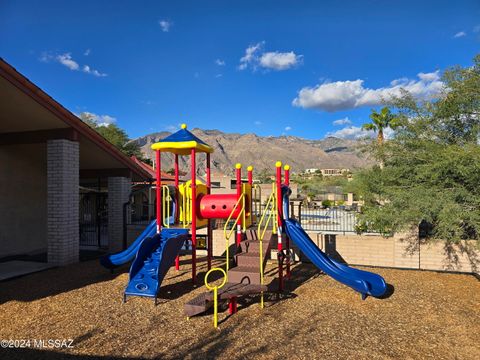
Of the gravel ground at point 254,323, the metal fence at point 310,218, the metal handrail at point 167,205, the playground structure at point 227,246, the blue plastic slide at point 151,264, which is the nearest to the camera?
the gravel ground at point 254,323

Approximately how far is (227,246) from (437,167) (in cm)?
613

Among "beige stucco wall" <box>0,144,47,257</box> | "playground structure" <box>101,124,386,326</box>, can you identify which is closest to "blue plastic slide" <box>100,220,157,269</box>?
"playground structure" <box>101,124,386,326</box>

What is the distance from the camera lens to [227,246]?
5930 millimetres

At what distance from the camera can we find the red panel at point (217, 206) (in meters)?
7.86

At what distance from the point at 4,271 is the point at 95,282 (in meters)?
2.76

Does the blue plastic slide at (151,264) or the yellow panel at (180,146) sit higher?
the yellow panel at (180,146)

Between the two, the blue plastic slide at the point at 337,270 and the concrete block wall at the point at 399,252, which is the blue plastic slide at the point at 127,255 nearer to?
the blue plastic slide at the point at 337,270

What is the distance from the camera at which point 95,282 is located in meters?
7.73

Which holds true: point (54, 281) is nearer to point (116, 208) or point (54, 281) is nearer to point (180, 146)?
point (180, 146)

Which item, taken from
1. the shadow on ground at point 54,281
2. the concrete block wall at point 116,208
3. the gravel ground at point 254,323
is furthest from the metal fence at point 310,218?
the gravel ground at point 254,323

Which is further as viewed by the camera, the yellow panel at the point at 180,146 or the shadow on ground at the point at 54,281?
the yellow panel at the point at 180,146

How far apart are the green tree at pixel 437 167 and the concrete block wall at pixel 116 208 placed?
28.2ft

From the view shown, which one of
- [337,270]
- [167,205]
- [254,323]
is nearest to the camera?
[254,323]

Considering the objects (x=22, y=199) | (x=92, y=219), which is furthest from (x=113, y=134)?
(x=22, y=199)
